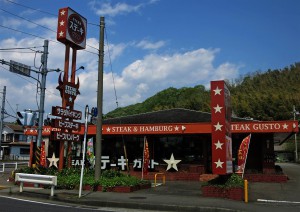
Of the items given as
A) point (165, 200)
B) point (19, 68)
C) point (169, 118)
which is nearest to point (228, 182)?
point (165, 200)

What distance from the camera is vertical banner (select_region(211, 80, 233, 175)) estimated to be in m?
13.4

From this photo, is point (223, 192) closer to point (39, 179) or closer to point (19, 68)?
point (39, 179)

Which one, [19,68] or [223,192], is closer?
[223,192]

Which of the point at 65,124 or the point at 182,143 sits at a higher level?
the point at 65,124

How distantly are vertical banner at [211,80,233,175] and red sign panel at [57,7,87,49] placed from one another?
9124 mm

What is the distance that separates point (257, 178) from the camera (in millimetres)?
20703

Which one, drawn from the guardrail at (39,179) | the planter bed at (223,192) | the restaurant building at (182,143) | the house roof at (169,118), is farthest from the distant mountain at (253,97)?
the guardrail at (39,179)

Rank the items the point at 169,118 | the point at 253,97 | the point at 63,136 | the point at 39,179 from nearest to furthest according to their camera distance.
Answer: the point at 39,179, the point at 63,136, the point at 169,118, the point at 253,97

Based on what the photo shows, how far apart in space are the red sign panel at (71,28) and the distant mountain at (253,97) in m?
49.7

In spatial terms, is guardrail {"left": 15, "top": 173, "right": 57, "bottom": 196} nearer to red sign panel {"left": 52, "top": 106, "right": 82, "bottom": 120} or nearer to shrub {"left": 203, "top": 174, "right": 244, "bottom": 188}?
red sign panel {"left": 52, "top": 106, "right": 82, "bottom": 120}

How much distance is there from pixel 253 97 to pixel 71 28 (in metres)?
57.5

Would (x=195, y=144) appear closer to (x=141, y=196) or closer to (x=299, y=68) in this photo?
(x=141, y=196)

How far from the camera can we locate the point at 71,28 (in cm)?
1941

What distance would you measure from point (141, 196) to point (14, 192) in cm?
561
